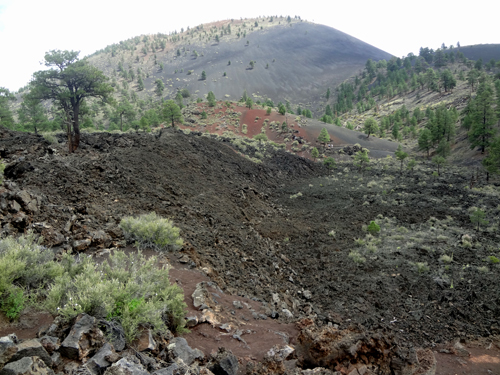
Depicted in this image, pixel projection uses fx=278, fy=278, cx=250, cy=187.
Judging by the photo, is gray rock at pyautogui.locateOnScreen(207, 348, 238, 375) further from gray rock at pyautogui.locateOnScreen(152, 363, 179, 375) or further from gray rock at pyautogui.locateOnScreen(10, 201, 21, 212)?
gray rock at pyautogui.locateOnScreen(10, 201, 21, 212)

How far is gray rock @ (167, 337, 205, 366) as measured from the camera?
4094mm

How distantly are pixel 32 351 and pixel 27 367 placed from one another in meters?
0.26

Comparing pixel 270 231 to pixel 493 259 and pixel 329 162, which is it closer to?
pixel 493 259

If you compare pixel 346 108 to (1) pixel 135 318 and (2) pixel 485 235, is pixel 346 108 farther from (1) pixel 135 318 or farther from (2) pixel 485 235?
(1) pixel 135 318

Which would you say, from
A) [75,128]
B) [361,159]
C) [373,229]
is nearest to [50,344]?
[373,229]

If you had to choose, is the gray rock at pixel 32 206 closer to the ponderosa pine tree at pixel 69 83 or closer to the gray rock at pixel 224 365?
the gray rock at pixel 224 365

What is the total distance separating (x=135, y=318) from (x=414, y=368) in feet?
18.6

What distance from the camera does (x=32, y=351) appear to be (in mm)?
2973

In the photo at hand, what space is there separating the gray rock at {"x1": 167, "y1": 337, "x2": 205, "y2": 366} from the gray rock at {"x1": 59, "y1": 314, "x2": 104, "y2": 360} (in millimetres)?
1057

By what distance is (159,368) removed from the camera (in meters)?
3.50

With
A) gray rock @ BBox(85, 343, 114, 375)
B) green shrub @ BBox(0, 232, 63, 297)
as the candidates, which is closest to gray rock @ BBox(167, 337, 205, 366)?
gray rock @ BBox(85, 343, 114, 375)

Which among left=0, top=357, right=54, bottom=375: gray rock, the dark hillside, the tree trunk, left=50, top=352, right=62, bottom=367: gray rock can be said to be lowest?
left=50, top=352, right=62, bottom=367: gray rock

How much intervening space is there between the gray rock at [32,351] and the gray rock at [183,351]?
60.4 inches

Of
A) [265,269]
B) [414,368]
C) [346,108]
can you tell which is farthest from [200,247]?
[346,108]
